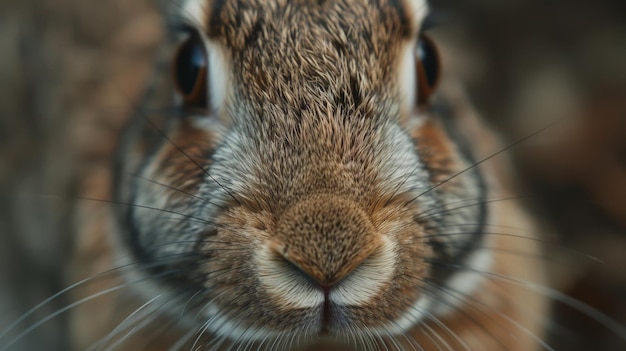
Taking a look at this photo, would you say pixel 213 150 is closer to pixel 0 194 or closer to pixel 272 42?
pixel 272 42

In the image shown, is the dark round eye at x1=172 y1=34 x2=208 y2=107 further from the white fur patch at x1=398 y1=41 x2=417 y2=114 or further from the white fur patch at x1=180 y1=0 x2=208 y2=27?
the white fur patch at x1=398 y1=41 x2=417 y2=114

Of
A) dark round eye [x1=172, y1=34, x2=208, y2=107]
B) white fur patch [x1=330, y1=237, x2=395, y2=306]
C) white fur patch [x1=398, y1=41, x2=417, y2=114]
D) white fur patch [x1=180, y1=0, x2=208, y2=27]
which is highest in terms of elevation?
white fur patch [x1=180, y1=0, x2=208, y2=27]

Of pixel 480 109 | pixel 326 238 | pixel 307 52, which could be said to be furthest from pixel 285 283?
pixel 480 109

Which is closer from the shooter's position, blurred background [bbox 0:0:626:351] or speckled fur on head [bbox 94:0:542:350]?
speckled fur on head [bbox 94:0:542:350]

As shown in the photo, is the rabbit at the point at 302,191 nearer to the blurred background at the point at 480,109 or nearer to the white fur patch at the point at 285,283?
the white fur patch at the point at 285,283

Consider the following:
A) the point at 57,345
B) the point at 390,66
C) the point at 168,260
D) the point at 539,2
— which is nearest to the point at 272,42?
the point at 390,66

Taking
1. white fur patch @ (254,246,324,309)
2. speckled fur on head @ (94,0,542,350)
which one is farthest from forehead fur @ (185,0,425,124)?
white fur patch @ (254,246,324,309)

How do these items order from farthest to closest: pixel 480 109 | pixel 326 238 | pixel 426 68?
pixel 480 109 → pixel 426 68 → pixel 326 238

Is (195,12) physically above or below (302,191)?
above

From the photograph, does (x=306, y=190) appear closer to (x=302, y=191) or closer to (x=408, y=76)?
(x=302, y=191)
